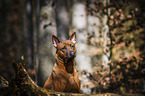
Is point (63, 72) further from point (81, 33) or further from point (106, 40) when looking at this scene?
point (106, 40)

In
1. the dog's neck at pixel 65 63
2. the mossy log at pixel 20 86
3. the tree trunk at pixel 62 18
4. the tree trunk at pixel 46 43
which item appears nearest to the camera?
the mossy log at pixel 20 86

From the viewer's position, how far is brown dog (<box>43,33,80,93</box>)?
60.8 inches

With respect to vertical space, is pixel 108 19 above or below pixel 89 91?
above

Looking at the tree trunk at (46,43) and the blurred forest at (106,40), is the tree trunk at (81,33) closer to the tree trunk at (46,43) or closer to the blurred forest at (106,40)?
the blurred forest at (106,40)

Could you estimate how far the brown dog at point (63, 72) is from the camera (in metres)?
1.54

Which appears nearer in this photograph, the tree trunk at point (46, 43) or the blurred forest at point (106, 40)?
the tree trunk at point (46, 43)

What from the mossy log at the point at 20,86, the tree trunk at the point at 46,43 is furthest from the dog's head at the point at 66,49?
the tree trunk at the point at 46,43

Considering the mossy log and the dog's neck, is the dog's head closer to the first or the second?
the dog's neck

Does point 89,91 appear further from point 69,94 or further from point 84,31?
point 69,94

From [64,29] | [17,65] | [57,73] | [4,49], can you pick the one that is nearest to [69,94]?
[57,73]

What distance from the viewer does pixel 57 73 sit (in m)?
1.58

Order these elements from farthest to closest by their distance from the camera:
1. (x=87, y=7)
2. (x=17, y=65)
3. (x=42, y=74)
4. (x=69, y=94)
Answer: (x=87, y=7) < (x=42, y=74) < (x=69, y=94) < (x=17, y=65)

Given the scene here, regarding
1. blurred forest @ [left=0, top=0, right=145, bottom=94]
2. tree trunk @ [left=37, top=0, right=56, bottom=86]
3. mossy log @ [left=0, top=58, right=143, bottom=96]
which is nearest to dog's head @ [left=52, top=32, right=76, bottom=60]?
mossy log @ [left=0, top=58, right=143, bottom=96]

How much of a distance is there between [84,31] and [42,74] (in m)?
1.40
